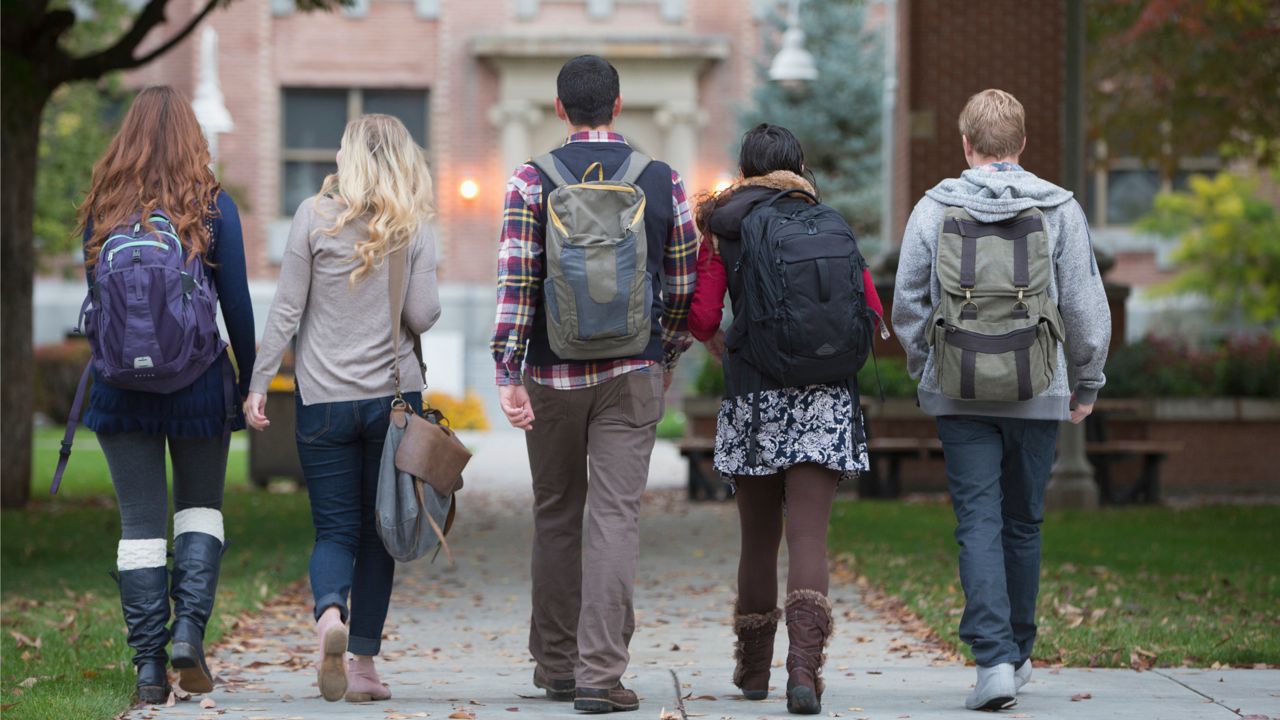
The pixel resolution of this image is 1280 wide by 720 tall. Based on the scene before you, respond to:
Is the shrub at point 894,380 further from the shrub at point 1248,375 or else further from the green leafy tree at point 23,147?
the green leafy tree at point 23,147

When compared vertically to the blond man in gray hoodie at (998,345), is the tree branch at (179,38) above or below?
above

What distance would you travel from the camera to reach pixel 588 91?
5602mm

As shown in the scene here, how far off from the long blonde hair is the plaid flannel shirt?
33cm

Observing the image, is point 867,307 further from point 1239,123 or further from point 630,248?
point 1239,123

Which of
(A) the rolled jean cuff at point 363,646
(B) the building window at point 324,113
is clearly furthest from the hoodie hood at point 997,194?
(B) the building window at point 324,113

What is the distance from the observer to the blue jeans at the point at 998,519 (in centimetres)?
563

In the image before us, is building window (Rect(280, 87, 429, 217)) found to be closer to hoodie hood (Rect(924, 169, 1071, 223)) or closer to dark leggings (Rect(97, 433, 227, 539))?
dark leggings (Rect(97, 433, 227, 539))

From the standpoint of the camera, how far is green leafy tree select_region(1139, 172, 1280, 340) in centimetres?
2420

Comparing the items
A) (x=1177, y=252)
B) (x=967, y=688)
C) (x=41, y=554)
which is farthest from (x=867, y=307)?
(x=1177, y=252)

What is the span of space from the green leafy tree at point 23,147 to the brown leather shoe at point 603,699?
8039 mm

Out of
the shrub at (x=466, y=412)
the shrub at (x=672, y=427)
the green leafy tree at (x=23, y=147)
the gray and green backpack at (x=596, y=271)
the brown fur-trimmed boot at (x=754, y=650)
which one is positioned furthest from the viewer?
the shrub at (x=466, y=412)

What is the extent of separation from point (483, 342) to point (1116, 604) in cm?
2043

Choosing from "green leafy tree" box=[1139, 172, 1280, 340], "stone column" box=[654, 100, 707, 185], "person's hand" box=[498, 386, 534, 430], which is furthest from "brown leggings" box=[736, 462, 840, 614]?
"stone column" box=[654, 100, 707, 185]

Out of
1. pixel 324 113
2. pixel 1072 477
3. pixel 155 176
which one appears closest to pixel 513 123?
pixel 324 113
